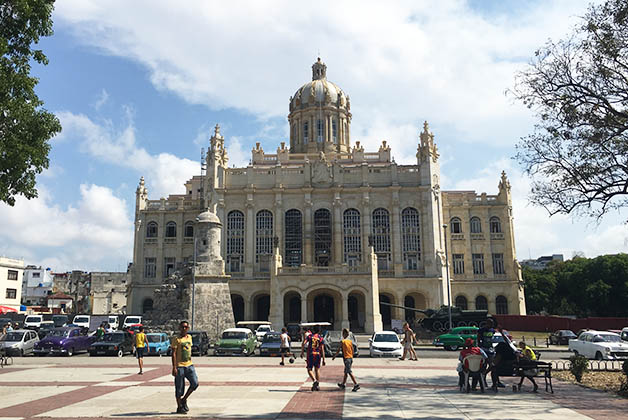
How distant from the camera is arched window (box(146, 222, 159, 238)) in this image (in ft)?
197

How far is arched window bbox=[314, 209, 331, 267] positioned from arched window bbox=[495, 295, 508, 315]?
19.0m

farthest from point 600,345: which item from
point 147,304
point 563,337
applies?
point 147,304

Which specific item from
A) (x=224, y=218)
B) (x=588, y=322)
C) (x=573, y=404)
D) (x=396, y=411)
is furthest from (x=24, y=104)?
(x=588, y=322)

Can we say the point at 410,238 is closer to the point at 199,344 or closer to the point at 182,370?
the point at 199,344

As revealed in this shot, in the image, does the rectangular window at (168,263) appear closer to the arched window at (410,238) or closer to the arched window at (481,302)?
the arched window at (410,238)

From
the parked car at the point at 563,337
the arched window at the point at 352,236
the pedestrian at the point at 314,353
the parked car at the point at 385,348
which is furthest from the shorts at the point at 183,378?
the arched window at the point at 352,236

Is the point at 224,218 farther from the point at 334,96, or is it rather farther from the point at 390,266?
the point at 334,96

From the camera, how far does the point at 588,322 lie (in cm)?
4506

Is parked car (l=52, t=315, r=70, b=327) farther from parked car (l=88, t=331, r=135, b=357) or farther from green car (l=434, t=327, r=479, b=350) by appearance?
green car (l=434, t=327, r=479, b=350)

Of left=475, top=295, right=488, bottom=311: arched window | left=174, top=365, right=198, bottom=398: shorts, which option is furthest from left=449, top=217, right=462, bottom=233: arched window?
left=174, top=365, right=198, bottom=398: shorts

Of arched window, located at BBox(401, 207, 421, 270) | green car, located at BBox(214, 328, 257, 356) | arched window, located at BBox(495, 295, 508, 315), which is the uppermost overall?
arched window, located at BBox(401, 207, 421, 270)

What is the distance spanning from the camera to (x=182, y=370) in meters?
11.0

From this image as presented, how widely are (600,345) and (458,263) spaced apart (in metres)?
34.1

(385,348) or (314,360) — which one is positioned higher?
(314,360)
